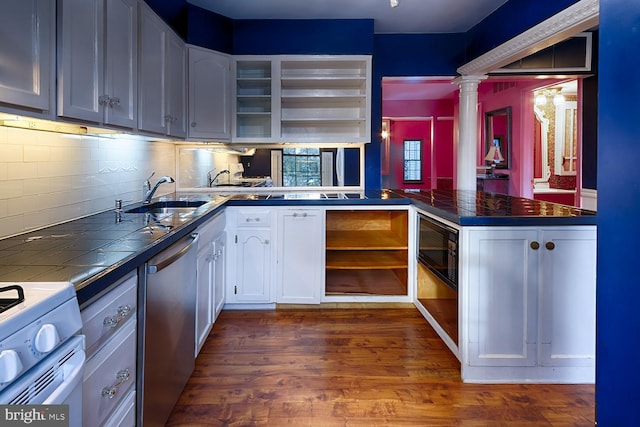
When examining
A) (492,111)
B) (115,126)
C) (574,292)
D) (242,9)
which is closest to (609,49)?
(574,292)

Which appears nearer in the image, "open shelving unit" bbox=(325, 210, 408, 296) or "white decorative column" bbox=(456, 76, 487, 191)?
"open shelving unit" bbox=(325, 210, 408, 296)

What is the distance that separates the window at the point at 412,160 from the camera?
35.7 ft

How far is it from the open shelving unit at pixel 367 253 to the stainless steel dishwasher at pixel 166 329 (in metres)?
1.61

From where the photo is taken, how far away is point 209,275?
278 centimetres

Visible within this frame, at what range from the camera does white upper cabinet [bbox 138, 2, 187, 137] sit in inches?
98.6

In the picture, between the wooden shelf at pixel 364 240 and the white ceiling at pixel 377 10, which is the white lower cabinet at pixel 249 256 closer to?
the wooden shelf at pixel 364 240

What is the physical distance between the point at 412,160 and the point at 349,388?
9.17 meters

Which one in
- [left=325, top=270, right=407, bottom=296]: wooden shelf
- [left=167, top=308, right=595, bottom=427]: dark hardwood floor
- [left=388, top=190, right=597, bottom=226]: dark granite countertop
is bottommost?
[left=167, top=308, right=595, bottom=427]: dark hardwood floor

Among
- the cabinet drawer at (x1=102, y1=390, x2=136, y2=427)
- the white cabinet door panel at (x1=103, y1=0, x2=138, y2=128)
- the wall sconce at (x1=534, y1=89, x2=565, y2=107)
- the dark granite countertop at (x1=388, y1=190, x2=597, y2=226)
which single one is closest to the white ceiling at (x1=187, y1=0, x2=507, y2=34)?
the white cabinet door panel at (x1=103, y1=0, x2=138, y2=128)

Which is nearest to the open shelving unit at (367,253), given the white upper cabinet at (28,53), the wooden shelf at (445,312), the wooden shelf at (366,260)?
the wooden shelf at (366,260)

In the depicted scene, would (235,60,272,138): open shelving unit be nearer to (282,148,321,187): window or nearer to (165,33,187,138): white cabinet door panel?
(282,148,321,187): window

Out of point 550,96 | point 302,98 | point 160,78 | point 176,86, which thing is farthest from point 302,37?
point 550,96

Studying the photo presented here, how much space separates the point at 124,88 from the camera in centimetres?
221

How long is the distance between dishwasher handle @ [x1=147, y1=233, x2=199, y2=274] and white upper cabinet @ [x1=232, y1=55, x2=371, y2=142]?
1.83 m
